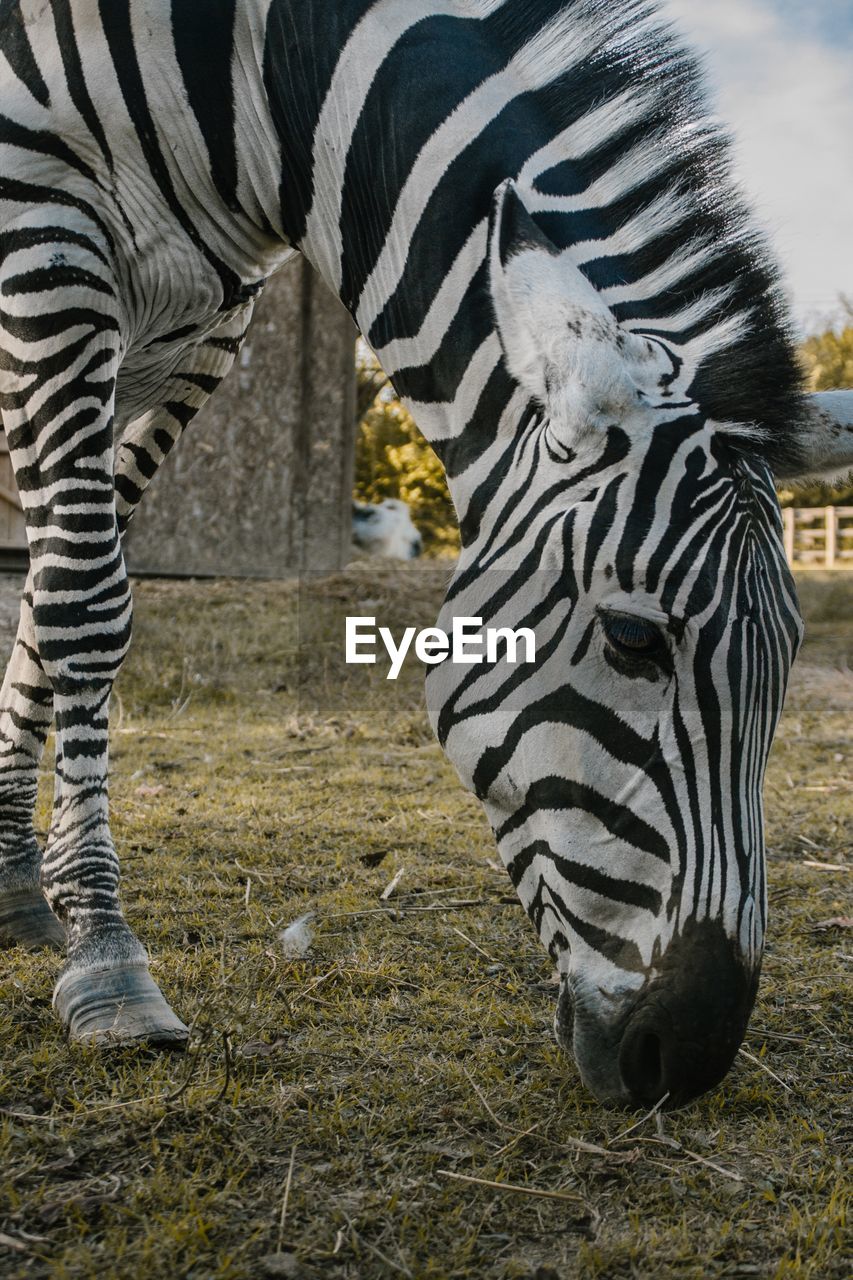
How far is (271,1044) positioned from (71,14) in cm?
262

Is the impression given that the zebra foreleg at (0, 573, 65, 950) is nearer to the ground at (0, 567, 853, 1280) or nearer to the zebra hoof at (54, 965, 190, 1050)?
the ground at (0, 567, 853, 1280)

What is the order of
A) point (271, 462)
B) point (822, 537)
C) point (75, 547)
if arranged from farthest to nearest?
point (822, 537)
point (271, 462)
point (75, 547)

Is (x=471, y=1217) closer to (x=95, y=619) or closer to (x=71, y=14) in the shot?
(x=95, y=619)

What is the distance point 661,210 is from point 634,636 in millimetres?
1003

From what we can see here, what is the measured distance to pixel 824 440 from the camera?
86.7 inches

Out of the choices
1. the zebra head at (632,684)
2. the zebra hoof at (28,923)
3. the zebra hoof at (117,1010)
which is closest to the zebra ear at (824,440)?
the zebra head at (632,684)

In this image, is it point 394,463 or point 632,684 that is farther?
point 394,463

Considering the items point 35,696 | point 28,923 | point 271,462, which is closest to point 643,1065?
point 28,923

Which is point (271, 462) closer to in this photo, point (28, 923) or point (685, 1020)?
point (28, 923)

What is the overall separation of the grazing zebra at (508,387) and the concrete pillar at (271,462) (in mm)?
5961

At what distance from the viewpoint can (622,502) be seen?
2051 millimetres

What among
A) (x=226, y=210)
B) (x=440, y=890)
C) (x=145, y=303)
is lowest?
(x=440, y=890)

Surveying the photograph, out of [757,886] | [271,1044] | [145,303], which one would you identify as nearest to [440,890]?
[271,1044]

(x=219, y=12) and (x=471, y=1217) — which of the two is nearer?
(x=471, y=1217)
